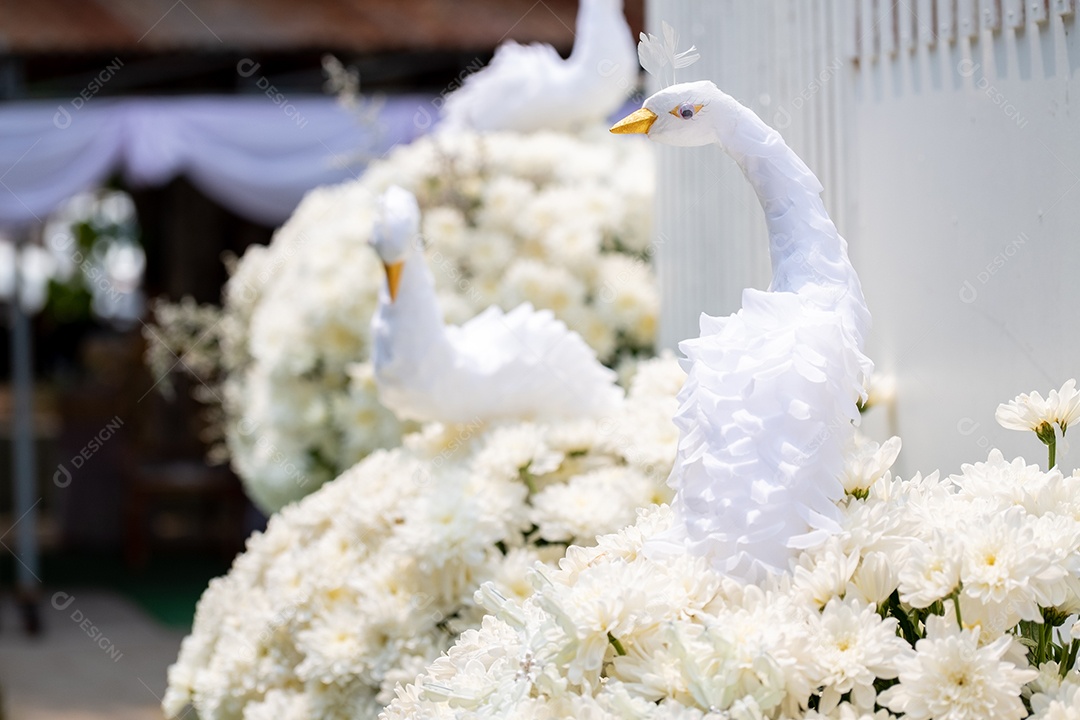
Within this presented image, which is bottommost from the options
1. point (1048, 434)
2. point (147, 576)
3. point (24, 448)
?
point (147, 576)

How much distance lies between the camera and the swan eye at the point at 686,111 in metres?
1.65

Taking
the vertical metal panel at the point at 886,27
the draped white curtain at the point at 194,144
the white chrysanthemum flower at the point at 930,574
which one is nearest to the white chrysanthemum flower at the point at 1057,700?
the white chrysanthemum flower at the point at 930,574

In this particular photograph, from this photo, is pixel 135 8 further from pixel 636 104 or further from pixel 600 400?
pixel 600 400

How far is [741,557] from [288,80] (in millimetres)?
6853

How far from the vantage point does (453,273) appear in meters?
3.44

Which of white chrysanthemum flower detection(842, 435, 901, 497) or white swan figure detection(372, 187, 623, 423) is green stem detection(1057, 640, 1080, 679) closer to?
white chrysanthemum flower detection(842, 435, 901, 497)

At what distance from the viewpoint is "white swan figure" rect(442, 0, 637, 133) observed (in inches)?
154

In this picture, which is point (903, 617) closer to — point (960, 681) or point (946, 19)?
point (960, 681)

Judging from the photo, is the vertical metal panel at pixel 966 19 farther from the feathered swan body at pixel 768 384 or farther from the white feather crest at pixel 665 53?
the white feather crest at pixel 665 53

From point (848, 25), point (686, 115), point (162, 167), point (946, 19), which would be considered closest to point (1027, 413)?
point (686, 115)

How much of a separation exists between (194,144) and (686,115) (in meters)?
4.99

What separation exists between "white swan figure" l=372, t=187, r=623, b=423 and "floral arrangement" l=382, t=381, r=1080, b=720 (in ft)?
3.58

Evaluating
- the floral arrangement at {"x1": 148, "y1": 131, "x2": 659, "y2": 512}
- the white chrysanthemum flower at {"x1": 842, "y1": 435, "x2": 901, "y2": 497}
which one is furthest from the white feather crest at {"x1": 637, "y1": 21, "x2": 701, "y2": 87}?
the floral arrangement at {"x1": 148, "y1": 131, "x2": 659, "y2": 512}

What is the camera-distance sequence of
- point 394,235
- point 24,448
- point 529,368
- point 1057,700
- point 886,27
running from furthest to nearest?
point 24,448 < point 529,368 < point 394,235 < point 886,27 < point 1057,700
